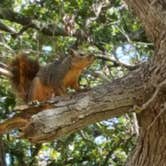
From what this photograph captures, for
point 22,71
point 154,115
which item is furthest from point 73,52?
Result: point 154,115

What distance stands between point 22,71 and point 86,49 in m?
1.14

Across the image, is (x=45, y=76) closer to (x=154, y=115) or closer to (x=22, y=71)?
(x=22, y=71)

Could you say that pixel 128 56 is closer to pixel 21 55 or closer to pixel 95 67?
pixel 95 67

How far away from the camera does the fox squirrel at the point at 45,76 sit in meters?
4.30

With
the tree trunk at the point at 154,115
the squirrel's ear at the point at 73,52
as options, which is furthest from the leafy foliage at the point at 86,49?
the tree trunk at the point at 154,115

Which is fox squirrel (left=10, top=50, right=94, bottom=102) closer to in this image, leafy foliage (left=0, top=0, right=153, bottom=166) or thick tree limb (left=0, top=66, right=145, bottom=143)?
leafy foliage (left=0, top=0, right=153, bottom=166)

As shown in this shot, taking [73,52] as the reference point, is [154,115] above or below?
below

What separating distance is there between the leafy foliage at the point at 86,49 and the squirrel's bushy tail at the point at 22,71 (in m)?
0.73

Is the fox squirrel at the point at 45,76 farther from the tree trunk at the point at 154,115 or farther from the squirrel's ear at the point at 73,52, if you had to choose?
the tree trunk at the point at 154,115

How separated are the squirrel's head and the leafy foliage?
40 centimetres

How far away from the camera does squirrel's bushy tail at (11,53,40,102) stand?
4266 mm

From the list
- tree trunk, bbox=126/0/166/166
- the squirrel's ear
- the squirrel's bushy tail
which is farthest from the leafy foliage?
tree trunk, bbox=126/0/166/166

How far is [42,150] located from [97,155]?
0.85 meters

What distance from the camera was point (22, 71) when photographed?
4270mm
